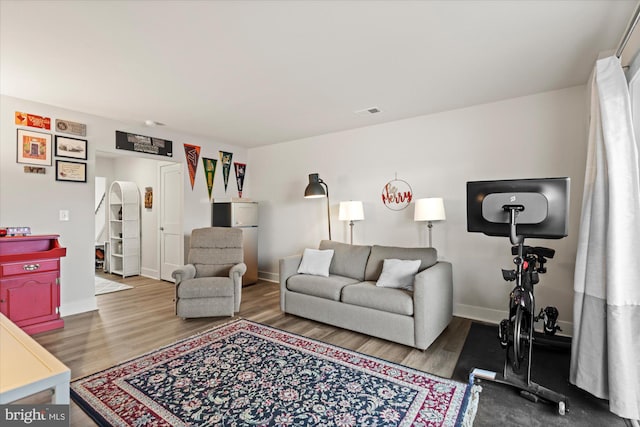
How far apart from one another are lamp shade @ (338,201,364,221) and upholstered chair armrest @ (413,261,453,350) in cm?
129

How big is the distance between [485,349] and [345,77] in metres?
2.79

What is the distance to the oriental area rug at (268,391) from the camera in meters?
1.84

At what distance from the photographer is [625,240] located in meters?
1.88

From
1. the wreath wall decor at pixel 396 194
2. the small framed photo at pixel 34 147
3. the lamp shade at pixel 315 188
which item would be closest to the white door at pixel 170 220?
the small framed photo at pixel 34 147

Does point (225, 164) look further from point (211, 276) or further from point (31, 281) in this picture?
point (31, 281)

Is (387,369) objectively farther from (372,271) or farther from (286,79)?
(286,79)

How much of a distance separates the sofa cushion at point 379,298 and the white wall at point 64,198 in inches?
129

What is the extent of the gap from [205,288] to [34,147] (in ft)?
8.21

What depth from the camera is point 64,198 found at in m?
3.68

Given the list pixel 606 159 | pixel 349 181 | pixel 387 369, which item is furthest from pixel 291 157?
pixel 606 159

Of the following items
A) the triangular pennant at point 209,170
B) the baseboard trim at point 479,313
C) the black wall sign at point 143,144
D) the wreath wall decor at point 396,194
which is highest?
the black wall sign at point 143,144

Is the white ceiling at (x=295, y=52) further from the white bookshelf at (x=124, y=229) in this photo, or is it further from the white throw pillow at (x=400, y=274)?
the white bookshelf at (x=124, y=229)

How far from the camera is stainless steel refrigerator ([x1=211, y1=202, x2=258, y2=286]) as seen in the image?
5.06 metres

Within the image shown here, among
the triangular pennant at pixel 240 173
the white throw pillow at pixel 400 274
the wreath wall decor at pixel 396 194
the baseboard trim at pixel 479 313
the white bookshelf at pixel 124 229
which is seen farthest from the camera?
the white bookshelf at pixel 124 229
